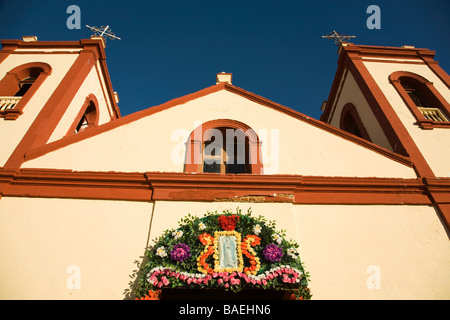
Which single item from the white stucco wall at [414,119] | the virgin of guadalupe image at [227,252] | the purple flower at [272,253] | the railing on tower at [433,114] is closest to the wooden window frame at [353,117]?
the white stucco wall at [414,119]

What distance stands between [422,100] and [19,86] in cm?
1393

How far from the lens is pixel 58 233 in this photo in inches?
205

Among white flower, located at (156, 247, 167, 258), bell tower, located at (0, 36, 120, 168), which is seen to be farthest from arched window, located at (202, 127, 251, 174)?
bell tower, located at (0, 36, 120, 168)

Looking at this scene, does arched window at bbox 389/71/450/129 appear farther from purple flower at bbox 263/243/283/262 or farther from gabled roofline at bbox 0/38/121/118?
gabled roofline at bbox 0/38/121/118

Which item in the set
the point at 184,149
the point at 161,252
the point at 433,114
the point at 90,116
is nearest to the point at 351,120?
the point at 433,114

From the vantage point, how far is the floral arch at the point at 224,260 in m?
4.33

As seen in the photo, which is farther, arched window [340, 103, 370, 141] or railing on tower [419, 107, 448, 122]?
arched window [340, 103, 370, 141]

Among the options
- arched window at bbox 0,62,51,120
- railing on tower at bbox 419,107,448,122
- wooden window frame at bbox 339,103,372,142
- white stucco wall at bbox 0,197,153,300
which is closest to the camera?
white stucco wall at bbox 0,197,153,300

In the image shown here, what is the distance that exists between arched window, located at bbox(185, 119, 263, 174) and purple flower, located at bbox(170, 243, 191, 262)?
2027 mm

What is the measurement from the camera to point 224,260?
4.62 meters

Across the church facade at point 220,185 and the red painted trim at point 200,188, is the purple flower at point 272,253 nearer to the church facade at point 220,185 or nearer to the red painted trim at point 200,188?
the church facade at point 220,185

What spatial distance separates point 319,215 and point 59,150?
623cm

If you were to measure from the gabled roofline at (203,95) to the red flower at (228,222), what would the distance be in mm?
3929

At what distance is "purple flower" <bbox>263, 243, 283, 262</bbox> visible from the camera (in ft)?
15.0
